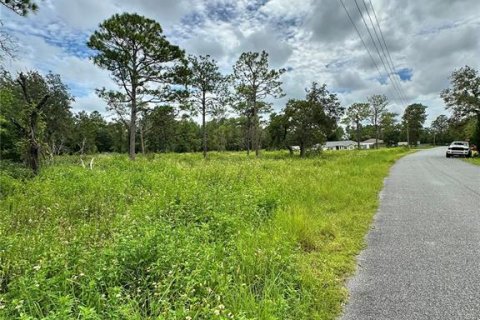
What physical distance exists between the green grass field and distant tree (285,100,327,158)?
31346mm

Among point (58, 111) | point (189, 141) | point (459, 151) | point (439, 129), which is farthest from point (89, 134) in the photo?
point (439, 129)

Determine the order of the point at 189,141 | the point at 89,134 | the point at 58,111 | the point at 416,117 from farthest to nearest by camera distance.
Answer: the point at 416,117, the point at 189,141, the point at 89,134, the point at 58,111

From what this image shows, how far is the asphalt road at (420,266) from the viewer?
10.2 feet

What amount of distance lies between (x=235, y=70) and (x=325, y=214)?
3316 cm

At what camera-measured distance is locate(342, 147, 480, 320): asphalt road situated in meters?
3.10

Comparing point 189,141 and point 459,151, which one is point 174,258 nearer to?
point 459,151

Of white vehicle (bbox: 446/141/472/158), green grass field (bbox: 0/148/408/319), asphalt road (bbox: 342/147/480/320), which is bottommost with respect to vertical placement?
asphalt road (bbox: 342/147/480/320)

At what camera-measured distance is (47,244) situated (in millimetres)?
3842

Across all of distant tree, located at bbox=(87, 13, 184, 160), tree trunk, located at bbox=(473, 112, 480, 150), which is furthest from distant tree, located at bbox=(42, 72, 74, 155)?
tree trunk, located at bbox=(473, 112, 480, 150)

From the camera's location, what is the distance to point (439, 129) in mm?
128000

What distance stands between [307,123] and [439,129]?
383 feet

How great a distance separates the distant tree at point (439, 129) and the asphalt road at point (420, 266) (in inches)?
5200

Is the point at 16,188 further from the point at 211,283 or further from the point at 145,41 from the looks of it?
the point at 145,41

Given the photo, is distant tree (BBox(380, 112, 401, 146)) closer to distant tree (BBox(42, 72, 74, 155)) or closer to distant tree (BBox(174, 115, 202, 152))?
distant tree (BBox(174, 115, 202, 152))
